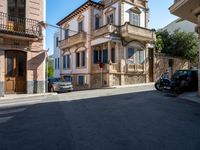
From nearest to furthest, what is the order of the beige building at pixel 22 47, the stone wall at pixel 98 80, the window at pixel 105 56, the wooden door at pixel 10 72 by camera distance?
the beige building at pixel 22 47
the wooden door at pixel 10 72
the stone wall at pixel 98 80
the window at pixel 105 56

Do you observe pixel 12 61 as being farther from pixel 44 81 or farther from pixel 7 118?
pixel 7 118

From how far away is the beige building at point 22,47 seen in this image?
15055 mm

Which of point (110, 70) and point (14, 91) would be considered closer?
point (14, 91)

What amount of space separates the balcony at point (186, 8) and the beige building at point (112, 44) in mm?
9843

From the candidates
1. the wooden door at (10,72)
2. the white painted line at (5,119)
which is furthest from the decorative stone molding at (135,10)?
the white painted line at (5,119)

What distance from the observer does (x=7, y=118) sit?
23.1 feet

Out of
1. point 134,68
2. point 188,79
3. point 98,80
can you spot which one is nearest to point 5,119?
point 188,79

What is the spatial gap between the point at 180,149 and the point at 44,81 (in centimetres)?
1395

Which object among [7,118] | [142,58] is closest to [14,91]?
[7,118]

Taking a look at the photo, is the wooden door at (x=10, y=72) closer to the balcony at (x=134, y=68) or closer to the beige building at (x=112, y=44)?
the beige building at (x=112, y=44)

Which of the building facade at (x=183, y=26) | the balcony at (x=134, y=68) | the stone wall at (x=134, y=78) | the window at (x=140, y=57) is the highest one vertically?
the building facade at (x=183, y=26)

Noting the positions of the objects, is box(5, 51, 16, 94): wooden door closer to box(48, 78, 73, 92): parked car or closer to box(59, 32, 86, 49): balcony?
box(48, 78, 73, 92): parked car

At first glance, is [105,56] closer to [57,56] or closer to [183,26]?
[57,56]

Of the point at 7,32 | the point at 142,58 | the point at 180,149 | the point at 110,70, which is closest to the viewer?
the point at 180,149
